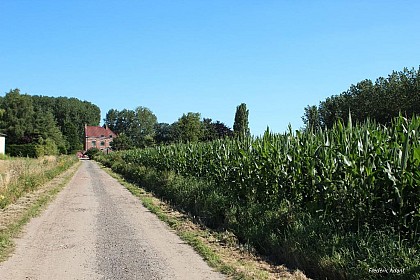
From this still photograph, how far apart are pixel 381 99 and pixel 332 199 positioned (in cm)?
5565

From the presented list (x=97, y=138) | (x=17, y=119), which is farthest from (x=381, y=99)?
(x=97, y=138)

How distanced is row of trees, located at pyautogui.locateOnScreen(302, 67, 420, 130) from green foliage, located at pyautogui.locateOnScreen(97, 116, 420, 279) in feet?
134

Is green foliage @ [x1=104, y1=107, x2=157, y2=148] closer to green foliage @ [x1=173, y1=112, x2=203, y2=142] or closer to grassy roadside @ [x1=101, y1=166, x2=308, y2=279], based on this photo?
green foliage @ [x1=173, y1=112, x2=203, y2=142]

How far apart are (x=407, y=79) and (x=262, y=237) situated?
57021 mm

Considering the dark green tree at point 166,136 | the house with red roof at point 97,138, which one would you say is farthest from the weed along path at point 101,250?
the house with red roof at point 97,138

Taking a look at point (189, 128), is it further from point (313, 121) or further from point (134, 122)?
point (134, 122)

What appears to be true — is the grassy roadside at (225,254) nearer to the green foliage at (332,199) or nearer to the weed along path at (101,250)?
the weed along path at (101,250)

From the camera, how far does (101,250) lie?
789cm

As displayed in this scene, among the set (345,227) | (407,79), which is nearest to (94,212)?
(345,227)

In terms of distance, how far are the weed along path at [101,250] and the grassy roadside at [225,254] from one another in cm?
22

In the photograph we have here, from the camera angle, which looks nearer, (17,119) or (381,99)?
(381,99)

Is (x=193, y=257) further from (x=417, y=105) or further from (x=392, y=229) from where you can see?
(x=417, y=105)

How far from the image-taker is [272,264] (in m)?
7.10

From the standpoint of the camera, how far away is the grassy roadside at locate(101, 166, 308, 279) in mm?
6281
